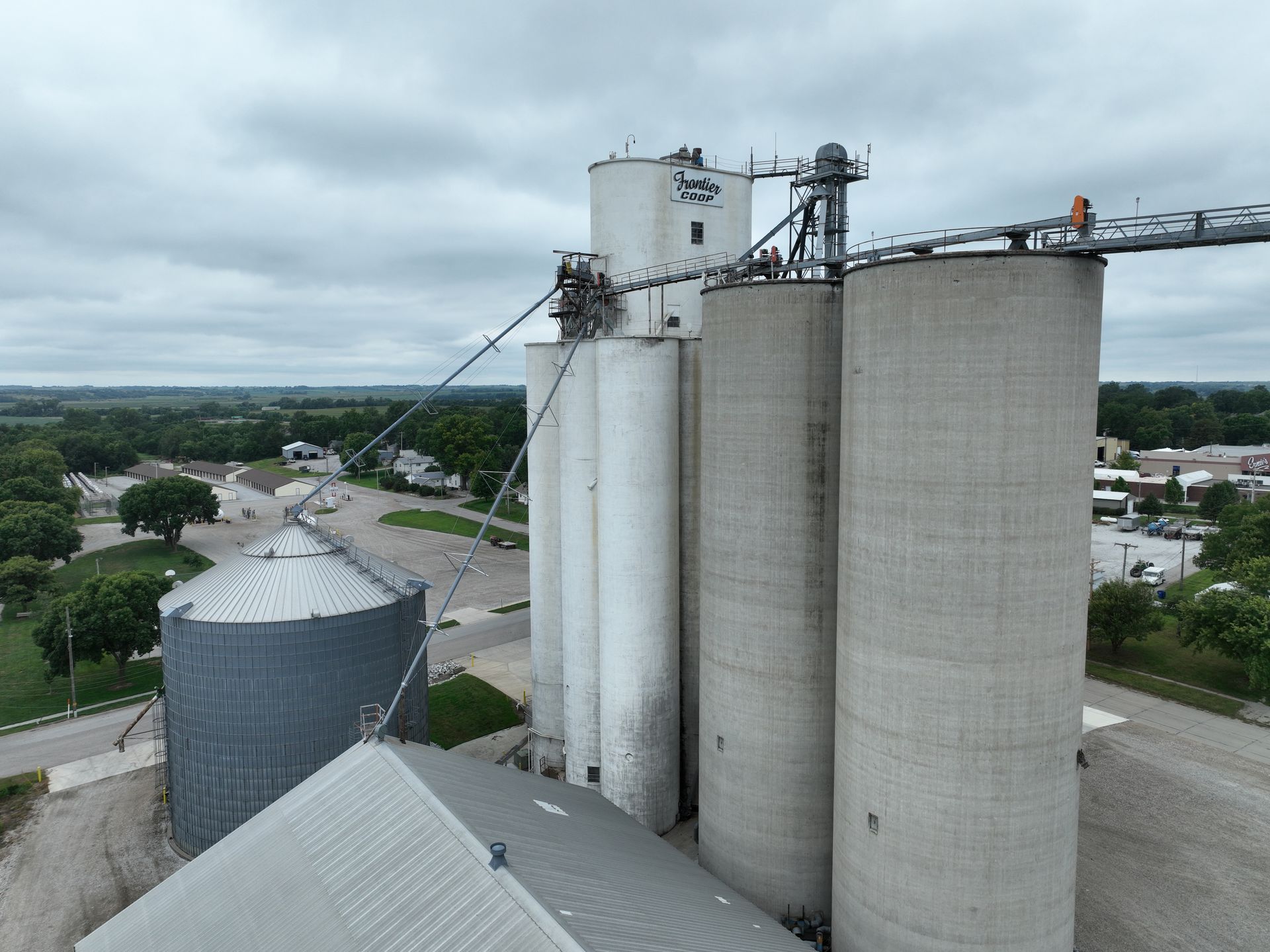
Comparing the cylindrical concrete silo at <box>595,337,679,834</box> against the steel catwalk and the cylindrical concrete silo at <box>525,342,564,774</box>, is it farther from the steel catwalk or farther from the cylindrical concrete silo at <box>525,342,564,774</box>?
the cylindrical concrete silo at <box>525,342,564,774</box>

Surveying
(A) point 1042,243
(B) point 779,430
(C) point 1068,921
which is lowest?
(C) point 1068,921

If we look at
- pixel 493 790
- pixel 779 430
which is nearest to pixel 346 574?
pixel 493 790

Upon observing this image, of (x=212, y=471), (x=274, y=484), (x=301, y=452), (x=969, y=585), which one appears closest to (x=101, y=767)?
(x=969, y=585)

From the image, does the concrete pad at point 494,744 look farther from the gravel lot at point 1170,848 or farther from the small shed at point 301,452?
the small shed at point 301,452

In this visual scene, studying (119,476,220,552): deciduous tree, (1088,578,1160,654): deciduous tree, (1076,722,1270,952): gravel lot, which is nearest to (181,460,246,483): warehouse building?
(119,476,220,552): deciduous tree

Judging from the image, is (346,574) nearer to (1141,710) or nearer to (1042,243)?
(1042,243)

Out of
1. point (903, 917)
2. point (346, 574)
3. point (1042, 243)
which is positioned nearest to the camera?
point (1042, 243)

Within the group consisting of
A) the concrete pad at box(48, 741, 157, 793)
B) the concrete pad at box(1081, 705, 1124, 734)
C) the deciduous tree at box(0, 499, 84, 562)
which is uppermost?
the deciduous tree at box(0, 499, 84, 562)

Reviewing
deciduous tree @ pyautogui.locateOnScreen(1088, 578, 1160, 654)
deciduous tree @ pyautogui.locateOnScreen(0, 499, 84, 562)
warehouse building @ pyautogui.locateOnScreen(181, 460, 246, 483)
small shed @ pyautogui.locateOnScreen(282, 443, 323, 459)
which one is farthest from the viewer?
small shed @ pyautogui.locateOnScreen(282, 443, 323, 459)
